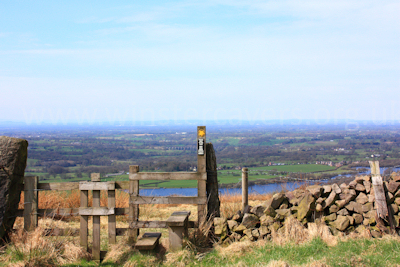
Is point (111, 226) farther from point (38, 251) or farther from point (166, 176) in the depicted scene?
point (166, 176)

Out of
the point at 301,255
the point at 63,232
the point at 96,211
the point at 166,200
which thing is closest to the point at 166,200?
the point at 166,200

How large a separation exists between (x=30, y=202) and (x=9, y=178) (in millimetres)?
712

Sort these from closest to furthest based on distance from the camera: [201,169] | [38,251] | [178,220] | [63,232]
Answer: [38,251]
[178,220]
[63,232]
[201,169]

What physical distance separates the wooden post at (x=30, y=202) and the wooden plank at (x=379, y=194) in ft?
25.5

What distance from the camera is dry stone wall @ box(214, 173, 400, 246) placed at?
676cm

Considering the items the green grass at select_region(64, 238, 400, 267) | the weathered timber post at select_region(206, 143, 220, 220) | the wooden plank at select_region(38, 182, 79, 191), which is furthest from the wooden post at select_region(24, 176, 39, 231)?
the weathered timber post at select_region(206, 143, 220, 220)

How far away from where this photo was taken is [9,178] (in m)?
6.45

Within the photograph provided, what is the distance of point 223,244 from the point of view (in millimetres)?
6770

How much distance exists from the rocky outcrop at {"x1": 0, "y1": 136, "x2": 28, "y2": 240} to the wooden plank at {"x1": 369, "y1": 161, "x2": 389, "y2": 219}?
8.14m

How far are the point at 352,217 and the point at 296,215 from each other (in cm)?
124

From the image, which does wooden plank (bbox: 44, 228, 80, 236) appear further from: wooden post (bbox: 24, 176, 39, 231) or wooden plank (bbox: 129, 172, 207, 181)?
wooden plank (bbox: 129, 172, 207, 181)

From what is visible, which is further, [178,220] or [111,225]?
[111,225]

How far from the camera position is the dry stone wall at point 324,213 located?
676cm

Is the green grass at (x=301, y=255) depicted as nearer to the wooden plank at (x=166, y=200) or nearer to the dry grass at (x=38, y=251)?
the dry grass at (x=38, y=251)
